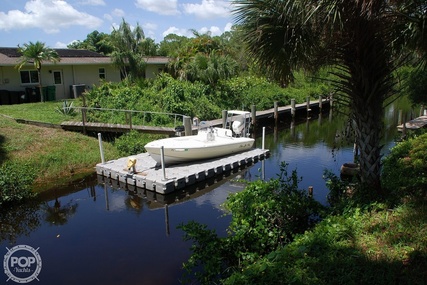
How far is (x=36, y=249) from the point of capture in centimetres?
832

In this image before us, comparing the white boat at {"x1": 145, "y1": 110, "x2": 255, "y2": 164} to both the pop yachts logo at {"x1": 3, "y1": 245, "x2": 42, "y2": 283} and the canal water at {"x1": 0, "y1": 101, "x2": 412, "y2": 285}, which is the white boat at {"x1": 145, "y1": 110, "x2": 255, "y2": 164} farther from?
the pop yachts logo at {"x1": 3, "y1": 245, "x2": 42, "y2": 283}

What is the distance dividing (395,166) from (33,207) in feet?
35.4

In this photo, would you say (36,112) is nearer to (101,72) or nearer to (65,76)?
(65,76)

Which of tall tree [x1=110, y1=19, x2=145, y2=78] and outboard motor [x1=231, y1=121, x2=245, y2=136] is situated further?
tall tree [x1=110, y1=19, x2=145, y2=78]

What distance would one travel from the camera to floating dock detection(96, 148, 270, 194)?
11.4 metres

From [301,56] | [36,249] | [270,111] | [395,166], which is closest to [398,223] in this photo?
[301,56]

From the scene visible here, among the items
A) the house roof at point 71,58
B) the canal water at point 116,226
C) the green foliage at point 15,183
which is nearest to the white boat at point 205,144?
the canal water at point 116,226

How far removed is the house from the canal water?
14.5 m

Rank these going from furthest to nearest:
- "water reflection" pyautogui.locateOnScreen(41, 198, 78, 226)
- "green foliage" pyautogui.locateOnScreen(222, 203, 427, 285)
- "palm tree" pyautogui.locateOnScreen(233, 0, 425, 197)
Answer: "water reflection" pyautogui.locateOnScreen(41, 198, 78, 226) → "palm tree" pyautogui.locateOnScreen(233, 0, 425, 197) → "green foliage" pyautogui.locateOnScreen(222, 203, 427, 285)

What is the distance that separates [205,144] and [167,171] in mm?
1768

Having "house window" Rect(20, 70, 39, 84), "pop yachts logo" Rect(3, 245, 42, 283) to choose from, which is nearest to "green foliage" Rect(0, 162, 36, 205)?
"pop yachts logo" Rect(3, 245, 42, 283)

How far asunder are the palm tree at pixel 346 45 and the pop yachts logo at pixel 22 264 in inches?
254

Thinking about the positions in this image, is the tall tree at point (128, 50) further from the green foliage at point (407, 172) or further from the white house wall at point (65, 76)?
the green foliage at point (407, 172)

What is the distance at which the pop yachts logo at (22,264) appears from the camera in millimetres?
7242
